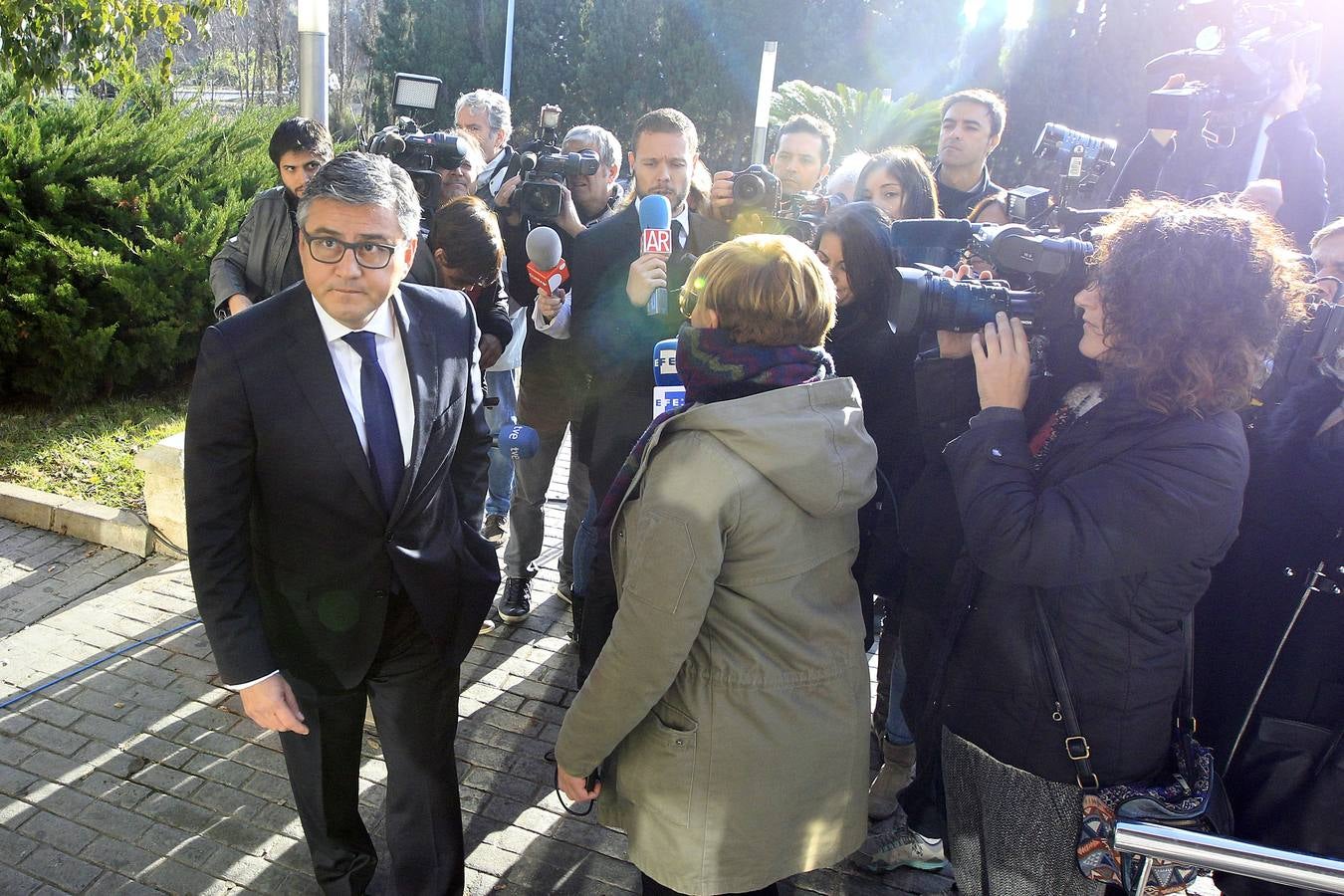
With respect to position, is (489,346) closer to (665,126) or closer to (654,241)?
(654,241)

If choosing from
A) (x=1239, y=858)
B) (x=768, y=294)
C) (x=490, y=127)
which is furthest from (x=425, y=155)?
(x=1239, y=858)

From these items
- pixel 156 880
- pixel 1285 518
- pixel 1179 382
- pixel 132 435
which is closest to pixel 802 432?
pixel 1179 382

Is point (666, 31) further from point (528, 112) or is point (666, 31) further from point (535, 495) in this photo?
point (535, 495)

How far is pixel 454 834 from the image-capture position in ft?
8.63

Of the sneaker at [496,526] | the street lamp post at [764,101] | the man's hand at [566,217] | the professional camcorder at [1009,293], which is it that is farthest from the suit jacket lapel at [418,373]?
the street lamp post at [764,101]

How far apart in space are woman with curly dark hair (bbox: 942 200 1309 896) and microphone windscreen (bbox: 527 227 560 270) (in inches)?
68.9

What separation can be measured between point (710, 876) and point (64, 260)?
19.2 ft

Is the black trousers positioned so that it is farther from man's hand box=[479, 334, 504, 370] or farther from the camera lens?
the camera lens

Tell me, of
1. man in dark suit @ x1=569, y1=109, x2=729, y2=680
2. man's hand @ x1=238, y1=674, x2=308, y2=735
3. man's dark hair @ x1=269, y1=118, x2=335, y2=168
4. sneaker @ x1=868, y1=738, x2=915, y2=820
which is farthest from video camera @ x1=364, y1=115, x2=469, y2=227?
sneaker @ x1=868, y1=738, x2=915, y2=820

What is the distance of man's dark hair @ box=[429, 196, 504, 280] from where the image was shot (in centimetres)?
339

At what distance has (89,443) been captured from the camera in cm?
594

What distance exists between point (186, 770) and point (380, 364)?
6.08ft

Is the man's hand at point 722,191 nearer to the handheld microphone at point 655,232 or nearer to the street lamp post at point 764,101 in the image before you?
the handheld microphone at point 655,232

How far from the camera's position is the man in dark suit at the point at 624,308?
348 centimetres
